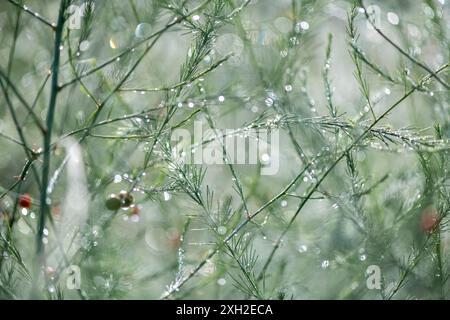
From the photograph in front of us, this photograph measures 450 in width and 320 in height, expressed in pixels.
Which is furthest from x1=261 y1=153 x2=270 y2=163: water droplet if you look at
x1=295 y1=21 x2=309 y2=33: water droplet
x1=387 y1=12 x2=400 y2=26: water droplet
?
x1=387 y1=12 x2=400 y2=26: water droplet

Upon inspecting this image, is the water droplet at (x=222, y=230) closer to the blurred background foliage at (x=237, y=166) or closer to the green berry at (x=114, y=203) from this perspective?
the blurred background foliage at (x=237, y=166)

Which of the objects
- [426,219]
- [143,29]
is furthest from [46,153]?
[426,219]

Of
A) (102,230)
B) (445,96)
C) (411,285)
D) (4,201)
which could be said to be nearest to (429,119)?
(445,96)

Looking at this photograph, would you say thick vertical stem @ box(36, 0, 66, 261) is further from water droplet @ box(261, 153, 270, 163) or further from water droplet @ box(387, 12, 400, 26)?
water droplet @ box(387, 12, 400, 26)

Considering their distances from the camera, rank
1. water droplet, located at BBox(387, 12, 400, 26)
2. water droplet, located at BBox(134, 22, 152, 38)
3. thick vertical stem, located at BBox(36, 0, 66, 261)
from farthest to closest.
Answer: water droplet, located at BBox(387, 12, 400, 26)
water droplet, located at BBox(134, 22, 152, 38)
thick vertical stem, located at BBox(36, 0, 66, 261)

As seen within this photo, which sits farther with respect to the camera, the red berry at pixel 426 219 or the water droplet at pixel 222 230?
the red berry at pixel 426 219

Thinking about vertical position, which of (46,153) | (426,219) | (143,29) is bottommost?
(426,219)

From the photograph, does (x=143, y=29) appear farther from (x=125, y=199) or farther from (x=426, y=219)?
(x=426, y=219)

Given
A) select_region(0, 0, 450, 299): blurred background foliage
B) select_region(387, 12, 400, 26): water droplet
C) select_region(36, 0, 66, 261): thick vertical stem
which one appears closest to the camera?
select_region(36, 0, 66, 261): thick vertical stem

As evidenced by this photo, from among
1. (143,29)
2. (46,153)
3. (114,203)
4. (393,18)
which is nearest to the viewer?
(46,153)

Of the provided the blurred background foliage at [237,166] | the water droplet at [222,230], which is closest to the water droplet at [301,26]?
the blurred background foliage at [237,166]

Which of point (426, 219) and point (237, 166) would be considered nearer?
point (426, 219)

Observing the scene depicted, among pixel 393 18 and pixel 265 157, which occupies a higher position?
pixel 393 18

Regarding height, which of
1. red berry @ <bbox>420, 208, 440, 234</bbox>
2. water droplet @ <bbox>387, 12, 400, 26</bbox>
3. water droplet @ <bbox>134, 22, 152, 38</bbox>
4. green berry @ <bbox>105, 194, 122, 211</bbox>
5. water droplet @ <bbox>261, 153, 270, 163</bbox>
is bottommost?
red berry @ <bbox>420, 208, 440, 234</bbox>
